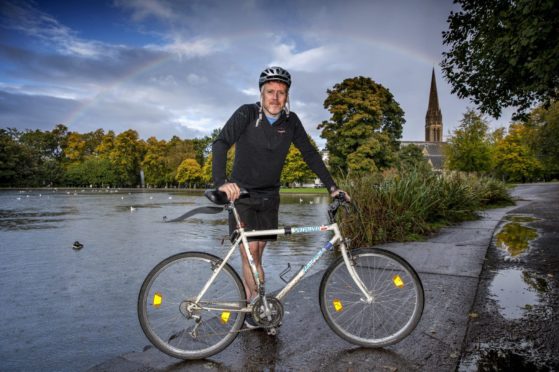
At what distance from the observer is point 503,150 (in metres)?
66.1

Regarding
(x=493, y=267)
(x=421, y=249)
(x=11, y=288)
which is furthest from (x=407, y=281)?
(x=11, y=288)

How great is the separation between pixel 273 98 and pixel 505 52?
5880 mm

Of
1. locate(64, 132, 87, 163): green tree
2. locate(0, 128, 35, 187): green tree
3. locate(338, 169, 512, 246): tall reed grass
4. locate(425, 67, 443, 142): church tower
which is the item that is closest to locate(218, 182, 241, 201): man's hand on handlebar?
locate(338, 169, 512, 246): tall reed grass

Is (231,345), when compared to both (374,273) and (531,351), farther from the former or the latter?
(531,351)

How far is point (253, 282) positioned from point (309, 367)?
83 centimetres

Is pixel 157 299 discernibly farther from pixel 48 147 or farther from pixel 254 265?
pixel 48 147

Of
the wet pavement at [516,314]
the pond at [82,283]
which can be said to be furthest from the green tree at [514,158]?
the wet pavement at [516,314]

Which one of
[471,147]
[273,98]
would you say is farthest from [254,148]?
[471,147]

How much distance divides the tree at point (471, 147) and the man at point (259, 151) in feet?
82.3

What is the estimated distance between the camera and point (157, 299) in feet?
9.73

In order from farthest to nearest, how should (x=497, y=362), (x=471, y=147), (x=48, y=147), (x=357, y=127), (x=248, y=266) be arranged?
(x=48, y=147)
(x=357, y=127)
(x=471, y=147)
(x=248, y=266)
(x=497, y=362)

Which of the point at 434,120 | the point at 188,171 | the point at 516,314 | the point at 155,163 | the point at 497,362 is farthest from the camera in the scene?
the point at 434,120

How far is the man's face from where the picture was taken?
338cm

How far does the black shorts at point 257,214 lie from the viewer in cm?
327
